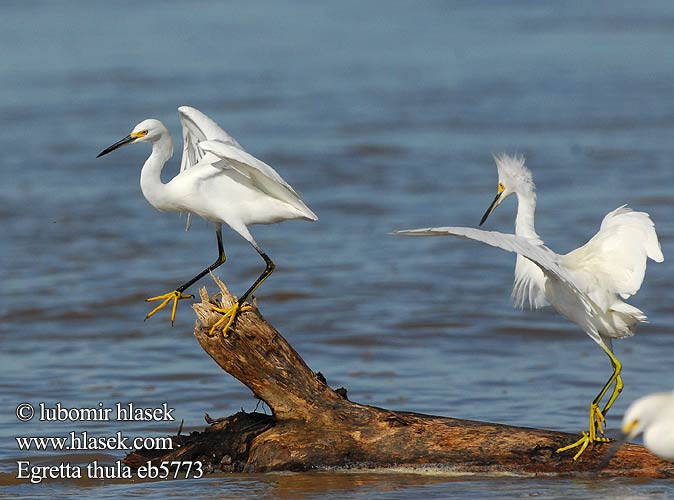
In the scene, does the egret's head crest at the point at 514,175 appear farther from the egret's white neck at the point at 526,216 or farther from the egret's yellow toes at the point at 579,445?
the egret's yellow toes at the point at 579,445

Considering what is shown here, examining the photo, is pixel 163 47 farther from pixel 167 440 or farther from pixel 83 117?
pixel 167 440

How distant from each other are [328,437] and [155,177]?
2.14 meters

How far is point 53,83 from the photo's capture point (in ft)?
82.7

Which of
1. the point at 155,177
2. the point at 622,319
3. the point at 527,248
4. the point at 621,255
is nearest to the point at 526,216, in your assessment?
the point at 621,255

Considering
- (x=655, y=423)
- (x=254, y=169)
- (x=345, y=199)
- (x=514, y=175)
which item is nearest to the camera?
(x=655, y=423)

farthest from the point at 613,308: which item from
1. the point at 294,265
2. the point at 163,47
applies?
the point at 163,47

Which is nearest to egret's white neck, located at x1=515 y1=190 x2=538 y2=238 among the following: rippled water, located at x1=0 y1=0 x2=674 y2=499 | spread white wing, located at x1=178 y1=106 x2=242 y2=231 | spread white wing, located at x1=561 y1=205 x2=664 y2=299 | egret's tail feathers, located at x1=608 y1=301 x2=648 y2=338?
spread white wing, located at x1=561 y1=205 x2=664 y2=299

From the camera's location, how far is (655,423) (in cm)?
628

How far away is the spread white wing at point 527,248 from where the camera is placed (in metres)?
6.39

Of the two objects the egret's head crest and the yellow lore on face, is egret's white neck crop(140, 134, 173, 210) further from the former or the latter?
the yellow lore on face

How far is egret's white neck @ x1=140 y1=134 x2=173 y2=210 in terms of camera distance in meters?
7.96

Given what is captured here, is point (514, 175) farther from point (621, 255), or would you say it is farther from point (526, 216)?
point (621, 255)

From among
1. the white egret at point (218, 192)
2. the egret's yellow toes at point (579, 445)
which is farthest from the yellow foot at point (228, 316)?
the egret's yellow toes at point (579, 445)

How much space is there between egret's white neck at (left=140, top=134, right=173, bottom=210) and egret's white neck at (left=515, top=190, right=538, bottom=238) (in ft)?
7.77
